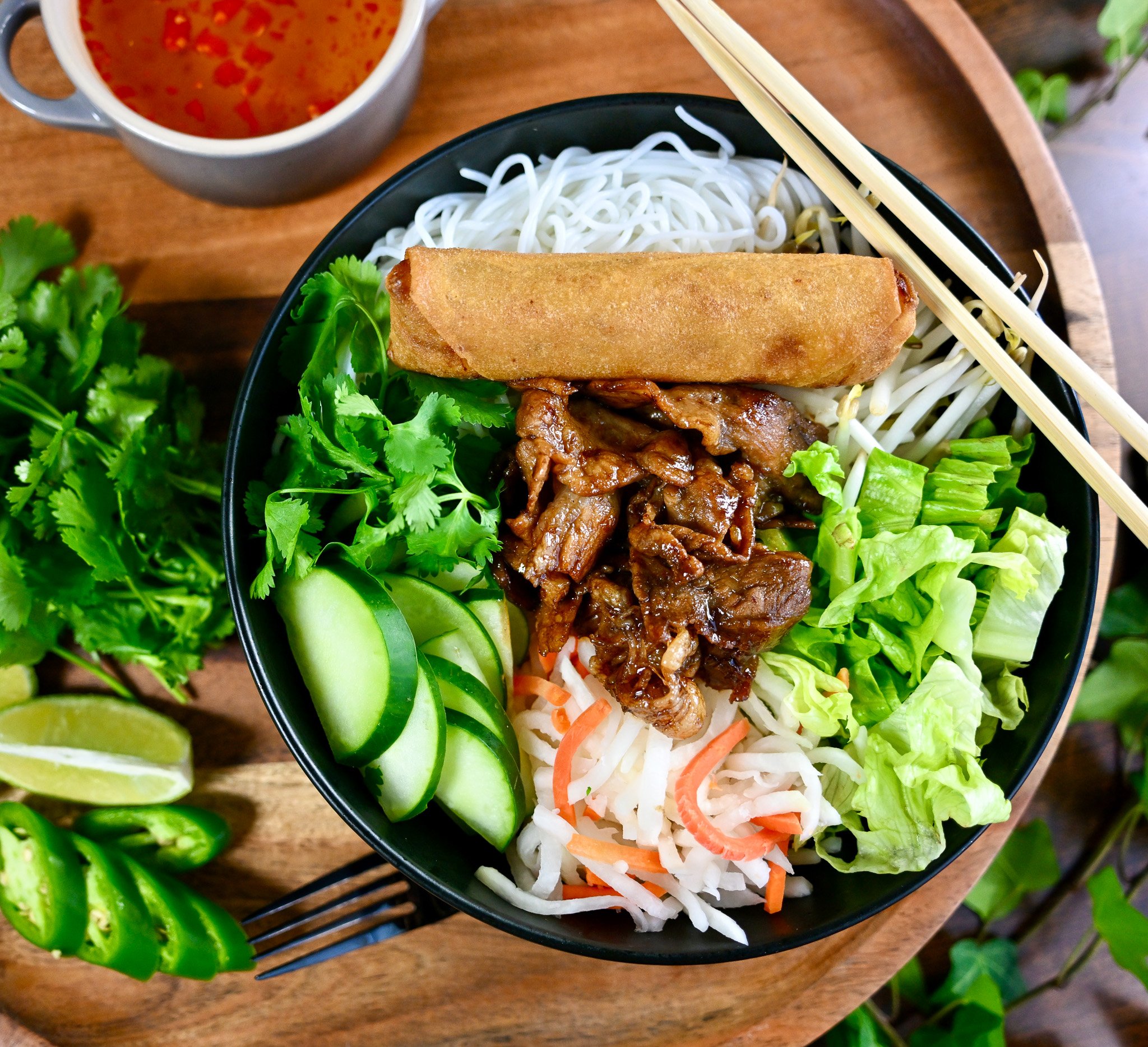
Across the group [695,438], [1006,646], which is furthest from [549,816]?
[1006,646]

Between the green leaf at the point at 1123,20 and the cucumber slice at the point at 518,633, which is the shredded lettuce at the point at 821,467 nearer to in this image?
the cucumber slice at the point at 518,633

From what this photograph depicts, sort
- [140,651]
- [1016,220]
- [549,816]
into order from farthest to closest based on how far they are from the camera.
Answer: [1016,220] < [140,651] < [549,816]

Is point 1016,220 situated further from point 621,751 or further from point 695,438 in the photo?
point 621,751

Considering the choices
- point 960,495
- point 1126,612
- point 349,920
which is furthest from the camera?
point 1126,612

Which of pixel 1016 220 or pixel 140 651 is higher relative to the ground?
pixel 1016 220

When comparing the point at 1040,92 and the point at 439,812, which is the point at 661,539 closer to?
the point at 439,812

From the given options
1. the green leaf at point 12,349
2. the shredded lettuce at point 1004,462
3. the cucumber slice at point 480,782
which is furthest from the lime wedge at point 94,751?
the shredded lettuce at point 1004,462

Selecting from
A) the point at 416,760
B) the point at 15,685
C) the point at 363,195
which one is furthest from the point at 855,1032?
the point at 363,195
